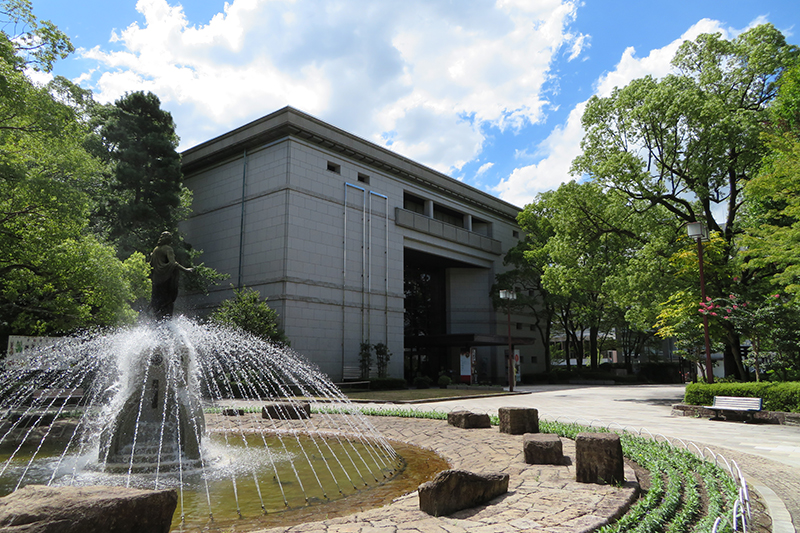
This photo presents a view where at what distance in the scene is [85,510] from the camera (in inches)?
144

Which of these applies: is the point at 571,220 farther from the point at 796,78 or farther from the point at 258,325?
the point at 258,325

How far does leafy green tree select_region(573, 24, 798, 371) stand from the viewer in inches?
745

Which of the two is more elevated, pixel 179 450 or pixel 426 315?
pixel 426 315

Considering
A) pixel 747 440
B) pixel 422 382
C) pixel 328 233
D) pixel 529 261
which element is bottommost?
pixel 747 440

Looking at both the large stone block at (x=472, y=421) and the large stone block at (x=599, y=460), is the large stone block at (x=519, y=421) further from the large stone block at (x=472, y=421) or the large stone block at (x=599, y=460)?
the large stone block at (x=599, y=460)

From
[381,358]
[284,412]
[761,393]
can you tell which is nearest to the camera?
[284,412]

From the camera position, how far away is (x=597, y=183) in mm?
21906

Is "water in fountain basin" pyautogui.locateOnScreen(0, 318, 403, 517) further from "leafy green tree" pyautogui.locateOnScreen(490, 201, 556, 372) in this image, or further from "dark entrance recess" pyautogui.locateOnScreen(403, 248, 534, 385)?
"leafy green tree" pyautogui.locateOnScreen(490, 201, 556, 372)

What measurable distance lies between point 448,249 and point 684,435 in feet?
96.7

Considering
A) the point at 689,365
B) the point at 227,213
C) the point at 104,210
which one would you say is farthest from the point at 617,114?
the point at 689,365

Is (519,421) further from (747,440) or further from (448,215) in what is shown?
(448,215)

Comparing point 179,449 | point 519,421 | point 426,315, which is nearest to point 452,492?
point 179,449

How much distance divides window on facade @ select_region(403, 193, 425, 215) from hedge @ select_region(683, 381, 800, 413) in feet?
84.8

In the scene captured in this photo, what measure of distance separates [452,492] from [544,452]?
9.18 ft
